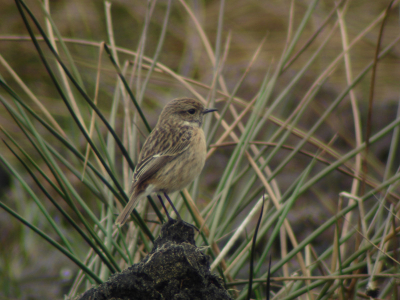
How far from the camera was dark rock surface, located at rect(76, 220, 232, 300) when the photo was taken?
1.53 m

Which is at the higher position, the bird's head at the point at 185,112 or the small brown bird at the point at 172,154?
the bird's head at the point at 185,112

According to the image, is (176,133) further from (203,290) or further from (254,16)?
(254,16)

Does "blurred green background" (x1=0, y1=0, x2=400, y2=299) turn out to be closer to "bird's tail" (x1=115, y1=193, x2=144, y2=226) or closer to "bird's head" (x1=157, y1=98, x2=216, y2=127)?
"bird's head" (x1=157, y1=98, x2=216, y2=127)

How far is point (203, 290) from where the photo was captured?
1.57 meters

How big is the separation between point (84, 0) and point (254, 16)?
2.88 m

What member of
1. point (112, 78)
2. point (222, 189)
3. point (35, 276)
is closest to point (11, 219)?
point (35, 276)

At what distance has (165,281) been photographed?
1565 mm

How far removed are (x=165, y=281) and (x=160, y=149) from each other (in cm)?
110

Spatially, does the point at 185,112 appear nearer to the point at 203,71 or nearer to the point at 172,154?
the point at 172,154

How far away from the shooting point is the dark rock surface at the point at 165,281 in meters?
1.53

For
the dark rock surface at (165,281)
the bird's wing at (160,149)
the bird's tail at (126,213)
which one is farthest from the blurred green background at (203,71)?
the dark rock surface at (165,281)

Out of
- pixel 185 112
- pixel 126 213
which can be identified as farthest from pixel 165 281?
pixel 185 112

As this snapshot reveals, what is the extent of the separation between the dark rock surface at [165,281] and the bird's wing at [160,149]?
0.72 metres

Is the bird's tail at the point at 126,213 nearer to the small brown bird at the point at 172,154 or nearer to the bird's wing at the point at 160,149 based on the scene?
the small brown bird at the point at 172,154
